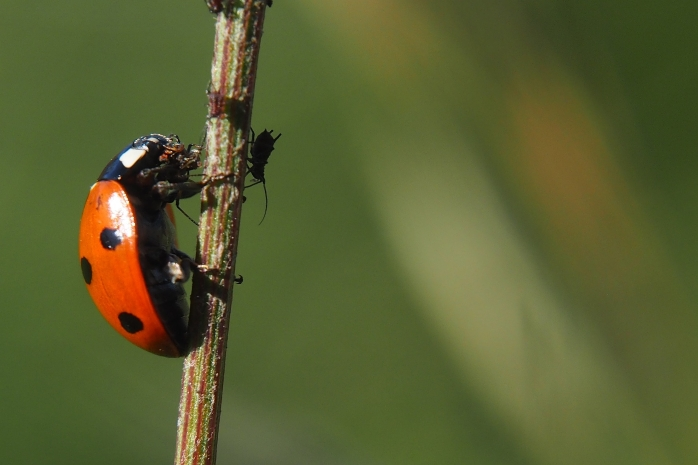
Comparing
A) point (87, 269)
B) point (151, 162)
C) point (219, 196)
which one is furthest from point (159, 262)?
point (219, 196)

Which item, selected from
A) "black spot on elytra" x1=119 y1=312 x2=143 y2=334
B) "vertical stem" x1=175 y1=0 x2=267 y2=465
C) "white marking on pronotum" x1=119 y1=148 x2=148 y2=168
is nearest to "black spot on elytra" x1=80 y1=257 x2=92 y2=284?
"black spot on elytra" x1=119 y1=312 x2=143 y2=334

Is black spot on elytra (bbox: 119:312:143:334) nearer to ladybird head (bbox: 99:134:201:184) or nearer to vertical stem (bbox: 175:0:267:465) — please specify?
ladybird head (bbox: 99:134:201:184)

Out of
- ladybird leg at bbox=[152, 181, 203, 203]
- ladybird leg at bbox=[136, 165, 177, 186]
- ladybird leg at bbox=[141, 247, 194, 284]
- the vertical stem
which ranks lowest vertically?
the vertical stem

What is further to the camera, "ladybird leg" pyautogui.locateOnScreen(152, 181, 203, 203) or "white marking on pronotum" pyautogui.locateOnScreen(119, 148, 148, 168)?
"white marking on pronotum" pyautogui.locateOnScreen(119, 148, 148, 168)

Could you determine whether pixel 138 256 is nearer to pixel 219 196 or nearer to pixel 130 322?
pixel 130 322

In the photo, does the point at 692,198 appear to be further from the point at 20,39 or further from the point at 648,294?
the point at 20,39
